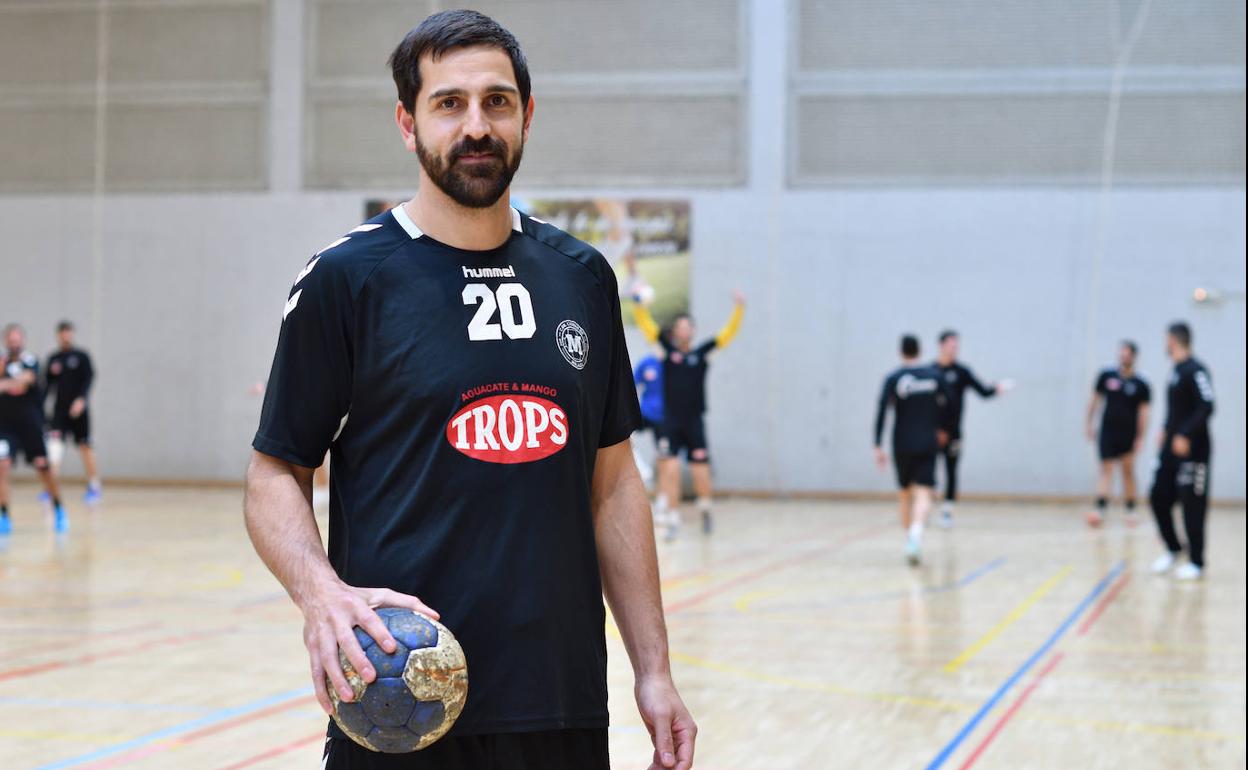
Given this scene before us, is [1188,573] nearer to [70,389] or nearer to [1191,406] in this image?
[1191,406]

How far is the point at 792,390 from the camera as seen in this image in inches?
891

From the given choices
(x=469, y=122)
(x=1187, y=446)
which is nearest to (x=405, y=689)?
(x=469, y=122)

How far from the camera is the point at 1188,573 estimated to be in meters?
13.3

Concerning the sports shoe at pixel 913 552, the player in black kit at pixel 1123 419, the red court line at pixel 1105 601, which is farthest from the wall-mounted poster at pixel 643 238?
the red court line at pixel 1105 601

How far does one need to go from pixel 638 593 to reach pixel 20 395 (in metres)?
15.3

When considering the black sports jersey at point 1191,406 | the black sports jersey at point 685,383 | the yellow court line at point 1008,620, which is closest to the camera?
the yellow court line at point 1008,620

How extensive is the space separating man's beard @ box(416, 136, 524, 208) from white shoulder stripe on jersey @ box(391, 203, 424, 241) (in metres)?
0.09

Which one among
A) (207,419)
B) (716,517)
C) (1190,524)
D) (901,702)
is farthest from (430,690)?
(207,419)

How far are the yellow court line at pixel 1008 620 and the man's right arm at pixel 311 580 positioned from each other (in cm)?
683

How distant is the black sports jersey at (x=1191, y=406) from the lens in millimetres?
12781

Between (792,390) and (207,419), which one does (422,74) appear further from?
(207,419)

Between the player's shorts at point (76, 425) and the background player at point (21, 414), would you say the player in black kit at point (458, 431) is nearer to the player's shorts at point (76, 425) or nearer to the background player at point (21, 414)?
the background player at point (21, 414)

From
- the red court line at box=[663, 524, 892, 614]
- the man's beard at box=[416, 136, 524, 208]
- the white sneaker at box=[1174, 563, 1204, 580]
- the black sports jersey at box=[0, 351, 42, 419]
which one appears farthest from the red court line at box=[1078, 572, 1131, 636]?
the black sports jersey at box=[0, 351, 42, 419]

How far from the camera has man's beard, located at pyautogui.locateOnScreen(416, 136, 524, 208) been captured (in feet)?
8.42
